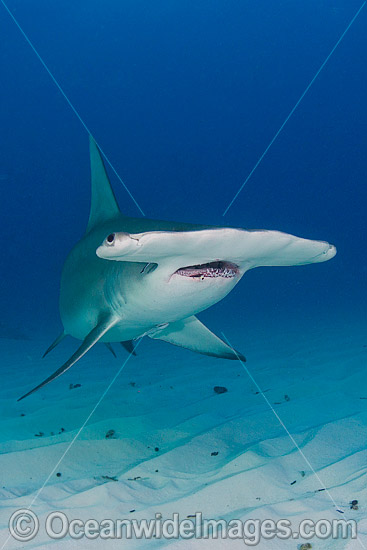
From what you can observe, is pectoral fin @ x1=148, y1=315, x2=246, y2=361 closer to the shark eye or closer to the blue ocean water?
the shark eye

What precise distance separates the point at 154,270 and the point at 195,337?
1478mm

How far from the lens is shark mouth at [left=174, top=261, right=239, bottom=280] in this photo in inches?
91.0

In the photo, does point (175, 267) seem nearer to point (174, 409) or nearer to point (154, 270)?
point (154, 270)

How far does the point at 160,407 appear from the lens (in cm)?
402

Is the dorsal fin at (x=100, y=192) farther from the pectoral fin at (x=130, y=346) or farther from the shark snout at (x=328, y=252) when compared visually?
the shark snout at (x=328, y=252)

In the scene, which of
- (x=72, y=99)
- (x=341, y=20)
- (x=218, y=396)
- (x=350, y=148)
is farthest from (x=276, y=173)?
(x=218, y=396)

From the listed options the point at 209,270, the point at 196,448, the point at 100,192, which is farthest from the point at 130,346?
the point at 209,270

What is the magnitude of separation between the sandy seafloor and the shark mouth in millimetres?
1291

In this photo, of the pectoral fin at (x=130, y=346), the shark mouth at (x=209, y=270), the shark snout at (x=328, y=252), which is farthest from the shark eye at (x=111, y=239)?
the pectoral fin at (x=130, y=346)

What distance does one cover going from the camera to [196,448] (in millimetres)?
2811

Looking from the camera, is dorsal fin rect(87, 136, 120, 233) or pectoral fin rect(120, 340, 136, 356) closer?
pectoral fin rect(120, 340, 136, 356)

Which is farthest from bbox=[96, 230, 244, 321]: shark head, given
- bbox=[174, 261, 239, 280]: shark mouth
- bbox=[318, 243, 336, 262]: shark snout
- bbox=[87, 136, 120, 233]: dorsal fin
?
bbox=[87, 136, 120, 233]: dorsal fin

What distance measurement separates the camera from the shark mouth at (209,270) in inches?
91.0

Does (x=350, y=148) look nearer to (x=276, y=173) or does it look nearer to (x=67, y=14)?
(x=276, y=173)
